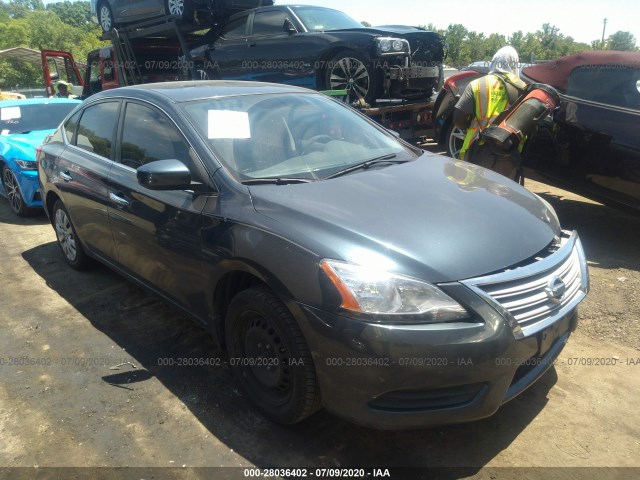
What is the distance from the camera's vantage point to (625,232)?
5.30 m

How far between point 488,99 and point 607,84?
44.3 inches

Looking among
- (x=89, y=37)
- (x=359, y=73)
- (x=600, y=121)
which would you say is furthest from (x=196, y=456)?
(x=89, y=37)

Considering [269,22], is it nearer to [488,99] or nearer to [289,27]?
[289,27]

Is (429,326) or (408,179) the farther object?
(408,179)

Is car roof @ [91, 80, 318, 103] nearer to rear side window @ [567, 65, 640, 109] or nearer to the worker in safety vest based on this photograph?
the worker in safety vest

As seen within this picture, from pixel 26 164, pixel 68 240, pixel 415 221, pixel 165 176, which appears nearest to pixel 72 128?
pixel 68 240

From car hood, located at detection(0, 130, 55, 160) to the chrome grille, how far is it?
565cm

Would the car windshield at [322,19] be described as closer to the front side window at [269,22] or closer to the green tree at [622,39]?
the front side window at [269,22]

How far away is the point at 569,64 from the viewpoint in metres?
5.29

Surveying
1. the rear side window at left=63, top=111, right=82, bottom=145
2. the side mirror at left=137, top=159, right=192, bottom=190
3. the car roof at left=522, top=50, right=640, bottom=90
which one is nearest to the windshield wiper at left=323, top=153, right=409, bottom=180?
the side mirror at left=137, top=159, right=192, bottom=190

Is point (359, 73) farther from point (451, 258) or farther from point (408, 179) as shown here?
point (451, 258)

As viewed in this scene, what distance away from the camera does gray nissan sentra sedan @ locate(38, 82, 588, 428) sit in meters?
2.09

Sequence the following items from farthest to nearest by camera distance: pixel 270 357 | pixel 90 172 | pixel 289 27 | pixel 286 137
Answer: pixel 289 27, pixel 90 172, pixel 286 137, pixel 270 357

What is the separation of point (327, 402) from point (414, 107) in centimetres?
576
